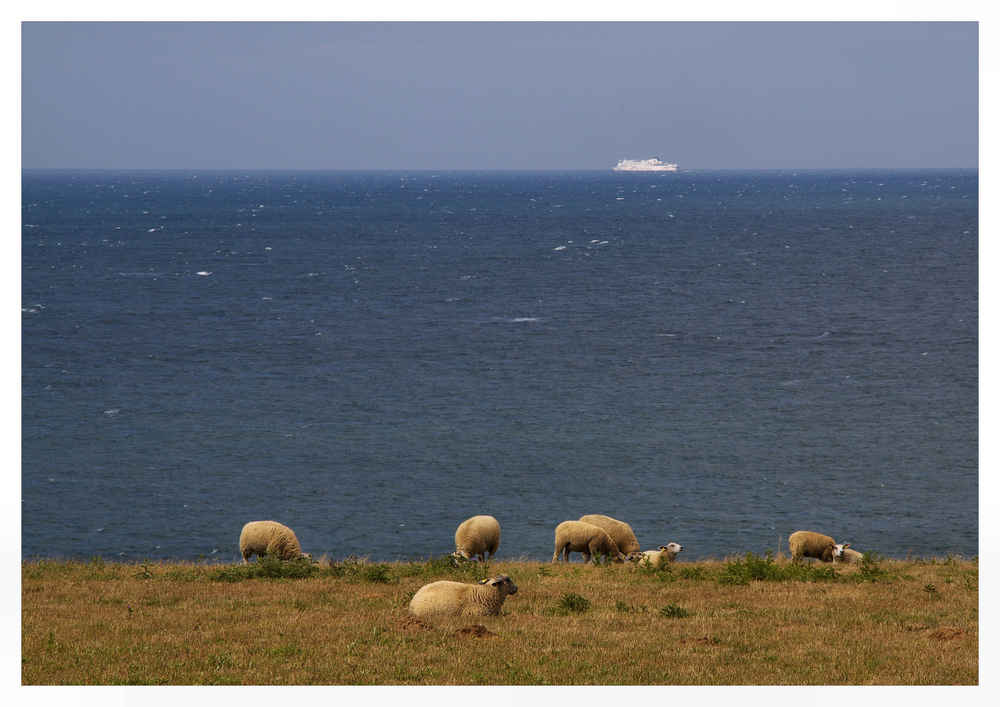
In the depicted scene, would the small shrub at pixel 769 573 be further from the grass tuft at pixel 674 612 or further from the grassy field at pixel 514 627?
the grass tuft at pixel 674 612

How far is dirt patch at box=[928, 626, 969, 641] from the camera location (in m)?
17.4

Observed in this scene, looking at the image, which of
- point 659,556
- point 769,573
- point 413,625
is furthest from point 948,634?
point 659,556

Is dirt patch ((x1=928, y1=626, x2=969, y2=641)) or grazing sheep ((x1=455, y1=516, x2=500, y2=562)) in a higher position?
dirt patch ((x1=928, y1=626, x2=969, y2=641))

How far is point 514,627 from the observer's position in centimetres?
1828

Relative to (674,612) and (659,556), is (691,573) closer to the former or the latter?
(659,556)

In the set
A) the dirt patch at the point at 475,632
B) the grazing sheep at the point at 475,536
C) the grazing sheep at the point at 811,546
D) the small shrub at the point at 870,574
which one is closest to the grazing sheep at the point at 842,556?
the grazing sheep at the point at 811,546

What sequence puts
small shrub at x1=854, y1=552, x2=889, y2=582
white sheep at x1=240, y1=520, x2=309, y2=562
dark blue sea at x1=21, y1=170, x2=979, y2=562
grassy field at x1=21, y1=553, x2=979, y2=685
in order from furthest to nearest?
dark blue sea at x1=21, y1=170, x2=979, y2=562 → white sheep at x1=240, y1=520, x2=309, y2=562 → small shrub at x1=854, y1=552, x2=889, y2=582 → grassy field at x1=21, y1=553, x2=979, y2=685

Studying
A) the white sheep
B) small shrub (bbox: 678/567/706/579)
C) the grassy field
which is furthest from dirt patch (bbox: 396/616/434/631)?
the white sheep

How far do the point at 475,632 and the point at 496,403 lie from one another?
50.2 meters

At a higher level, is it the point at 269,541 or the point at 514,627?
the point at 514,627

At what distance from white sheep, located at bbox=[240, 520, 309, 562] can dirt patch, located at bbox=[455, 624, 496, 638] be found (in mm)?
12570

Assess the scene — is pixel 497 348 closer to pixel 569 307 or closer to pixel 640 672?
pixel 569 307

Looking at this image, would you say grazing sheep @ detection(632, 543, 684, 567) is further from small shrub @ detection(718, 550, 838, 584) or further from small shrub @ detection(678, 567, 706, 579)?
small shrub @ detection(718, 550, 838, 584)

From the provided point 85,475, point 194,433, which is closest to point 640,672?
point 85,475
